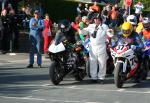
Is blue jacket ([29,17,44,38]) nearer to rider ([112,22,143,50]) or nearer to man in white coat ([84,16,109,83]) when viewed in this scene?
man in white coat ([84,16,109,83])

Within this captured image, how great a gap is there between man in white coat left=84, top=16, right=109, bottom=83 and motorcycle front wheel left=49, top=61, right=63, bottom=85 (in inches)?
38.5

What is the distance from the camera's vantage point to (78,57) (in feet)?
51.9

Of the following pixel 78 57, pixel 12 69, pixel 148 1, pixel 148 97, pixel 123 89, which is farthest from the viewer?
pixel 148 1

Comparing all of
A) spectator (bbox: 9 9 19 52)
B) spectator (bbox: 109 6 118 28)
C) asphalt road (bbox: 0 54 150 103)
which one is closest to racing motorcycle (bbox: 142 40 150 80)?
asphalt road (bbox: 0 54 150 103)

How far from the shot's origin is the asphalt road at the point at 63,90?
13.1 metres

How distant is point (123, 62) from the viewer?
14773mm

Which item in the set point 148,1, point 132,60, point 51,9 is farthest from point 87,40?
point 148,1

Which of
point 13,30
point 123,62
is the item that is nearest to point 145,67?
point 123,62

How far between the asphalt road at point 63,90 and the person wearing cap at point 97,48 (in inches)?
14.1

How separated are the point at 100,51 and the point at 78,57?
639 millimetres

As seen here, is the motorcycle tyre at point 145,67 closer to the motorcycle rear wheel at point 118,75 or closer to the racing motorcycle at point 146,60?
the racing motorcycle at point 146,60

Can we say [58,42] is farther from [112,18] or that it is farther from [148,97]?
[112,18]

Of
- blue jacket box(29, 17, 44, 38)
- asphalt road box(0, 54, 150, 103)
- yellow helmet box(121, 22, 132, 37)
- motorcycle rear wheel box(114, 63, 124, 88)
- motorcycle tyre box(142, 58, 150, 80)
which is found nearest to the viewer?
asphalt road box(0, 54, 150, 103)

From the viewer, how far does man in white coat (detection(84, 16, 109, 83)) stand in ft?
51.2
